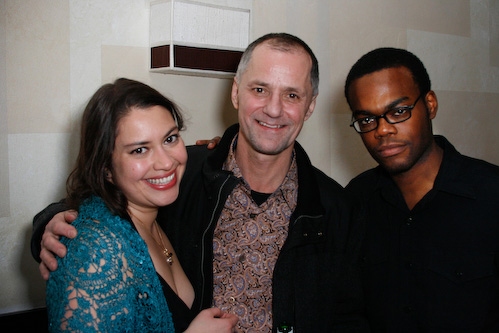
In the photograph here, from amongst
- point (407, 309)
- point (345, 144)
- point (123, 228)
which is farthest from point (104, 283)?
point (345, 144)

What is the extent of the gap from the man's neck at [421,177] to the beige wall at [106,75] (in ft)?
3.28

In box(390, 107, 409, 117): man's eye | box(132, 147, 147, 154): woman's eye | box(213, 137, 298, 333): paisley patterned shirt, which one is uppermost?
box(390, 107, 409, 117): man's eye

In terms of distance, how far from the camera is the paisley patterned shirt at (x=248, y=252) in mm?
1659

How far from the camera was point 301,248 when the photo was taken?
1728mm

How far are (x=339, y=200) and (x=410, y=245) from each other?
0.32m

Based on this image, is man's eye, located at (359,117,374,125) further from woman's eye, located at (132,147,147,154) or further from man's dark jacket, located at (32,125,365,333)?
woman's eye, located at (132,147,147,154)

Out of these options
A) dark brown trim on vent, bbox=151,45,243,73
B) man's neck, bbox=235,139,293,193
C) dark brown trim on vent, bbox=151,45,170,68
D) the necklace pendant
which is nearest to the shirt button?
man's neck, bbox=235,139,293,193

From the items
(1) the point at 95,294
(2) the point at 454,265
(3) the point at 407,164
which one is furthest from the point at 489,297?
(1) the point at 95,294

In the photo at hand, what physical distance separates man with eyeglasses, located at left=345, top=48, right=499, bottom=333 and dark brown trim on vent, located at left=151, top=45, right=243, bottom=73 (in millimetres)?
589

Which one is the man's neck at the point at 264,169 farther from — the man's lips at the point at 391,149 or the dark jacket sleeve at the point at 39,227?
the dark jacket sleeve at the point at 39,227

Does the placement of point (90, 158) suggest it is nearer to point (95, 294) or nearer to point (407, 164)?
point (95, 294)

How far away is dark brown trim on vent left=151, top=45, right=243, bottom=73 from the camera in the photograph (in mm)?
1962

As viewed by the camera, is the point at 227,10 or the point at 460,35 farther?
the point at 460,35

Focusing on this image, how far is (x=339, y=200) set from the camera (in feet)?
6.08
